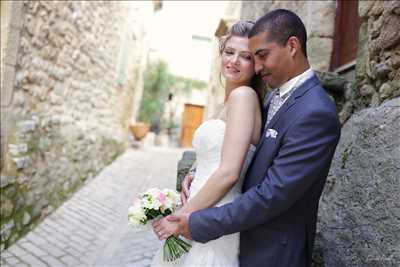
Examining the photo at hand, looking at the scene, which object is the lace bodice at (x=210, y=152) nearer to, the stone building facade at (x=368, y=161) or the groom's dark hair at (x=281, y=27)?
the groom's dark hair at (x=281, y=27)

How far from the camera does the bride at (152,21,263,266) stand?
1521mm

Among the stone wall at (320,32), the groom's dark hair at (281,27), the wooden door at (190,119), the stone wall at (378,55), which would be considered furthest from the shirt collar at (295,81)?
the wooden door at (190,119)

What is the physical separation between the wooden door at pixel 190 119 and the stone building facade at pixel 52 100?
386 inches

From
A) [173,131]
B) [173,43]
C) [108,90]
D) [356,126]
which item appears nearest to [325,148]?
[356,126]

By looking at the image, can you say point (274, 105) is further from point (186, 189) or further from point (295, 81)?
point (186, 189)

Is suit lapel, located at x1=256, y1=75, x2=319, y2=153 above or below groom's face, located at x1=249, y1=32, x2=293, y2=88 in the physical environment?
below

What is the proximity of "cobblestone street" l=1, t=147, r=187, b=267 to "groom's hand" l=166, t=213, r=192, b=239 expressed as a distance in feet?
7.80

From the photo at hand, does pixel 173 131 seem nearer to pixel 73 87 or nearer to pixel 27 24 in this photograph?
pixel 73 87

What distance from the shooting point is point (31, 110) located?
188 inches

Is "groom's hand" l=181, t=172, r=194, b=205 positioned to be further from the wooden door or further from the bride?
the wooden door

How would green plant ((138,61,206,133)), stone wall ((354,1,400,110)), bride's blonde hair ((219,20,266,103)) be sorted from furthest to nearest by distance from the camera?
green plant ((138,61,206,133)) < stone wall ((354,1,400,110)) < bride's blonde hair ((219,20,266,103))

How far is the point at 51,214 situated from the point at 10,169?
1362mm

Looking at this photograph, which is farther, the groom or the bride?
the bride

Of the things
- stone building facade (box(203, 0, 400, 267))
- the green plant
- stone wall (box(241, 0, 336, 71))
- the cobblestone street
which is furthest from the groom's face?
the green plant
